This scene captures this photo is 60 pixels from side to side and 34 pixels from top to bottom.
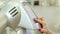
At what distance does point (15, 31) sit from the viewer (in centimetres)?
66

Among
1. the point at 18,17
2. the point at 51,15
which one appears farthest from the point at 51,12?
the point at 18,17

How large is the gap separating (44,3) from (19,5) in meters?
0.77

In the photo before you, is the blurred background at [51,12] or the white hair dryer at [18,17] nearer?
the white hair dryer at [18,17]

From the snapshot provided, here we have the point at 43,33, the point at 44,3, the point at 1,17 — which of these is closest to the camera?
the point at 1,17

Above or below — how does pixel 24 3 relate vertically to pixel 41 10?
above

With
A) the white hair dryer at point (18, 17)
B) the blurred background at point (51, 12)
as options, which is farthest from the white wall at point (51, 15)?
the white hair dryer at point (18, 17)

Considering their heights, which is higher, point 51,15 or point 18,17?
point 18,17

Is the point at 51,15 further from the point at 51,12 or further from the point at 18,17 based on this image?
the point at 18,17

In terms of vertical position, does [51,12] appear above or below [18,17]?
below

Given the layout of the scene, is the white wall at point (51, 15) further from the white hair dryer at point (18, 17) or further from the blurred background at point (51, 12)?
the white hair dryer at point (18, 17)

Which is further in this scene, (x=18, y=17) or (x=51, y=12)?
(x=51, y=12)

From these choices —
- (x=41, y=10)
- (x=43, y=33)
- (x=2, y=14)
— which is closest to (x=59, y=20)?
(x=41, y=10)

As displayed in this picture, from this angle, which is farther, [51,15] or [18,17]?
[51,15]

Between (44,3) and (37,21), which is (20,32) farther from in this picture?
(44,3)
